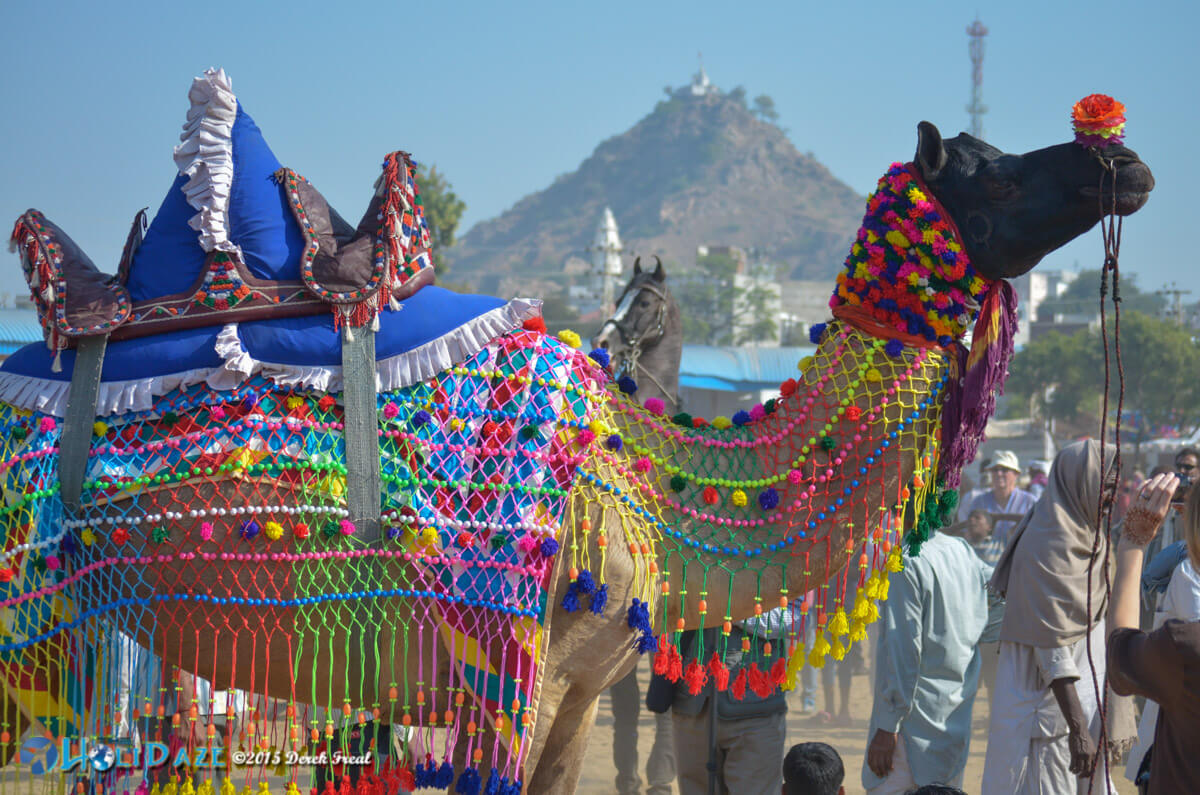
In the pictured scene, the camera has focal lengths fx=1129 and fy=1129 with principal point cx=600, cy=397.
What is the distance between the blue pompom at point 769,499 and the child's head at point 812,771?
1208 millimetres

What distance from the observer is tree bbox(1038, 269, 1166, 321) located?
2894 inches

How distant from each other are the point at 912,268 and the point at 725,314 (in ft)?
242

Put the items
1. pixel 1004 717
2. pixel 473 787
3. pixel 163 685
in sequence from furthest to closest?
pixel 1004 717 < pixel 163 685 < pixel 473 787

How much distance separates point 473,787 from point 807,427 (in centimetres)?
145

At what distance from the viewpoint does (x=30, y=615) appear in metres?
3.39

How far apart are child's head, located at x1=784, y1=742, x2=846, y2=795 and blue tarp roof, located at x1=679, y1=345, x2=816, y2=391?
17.6 meters

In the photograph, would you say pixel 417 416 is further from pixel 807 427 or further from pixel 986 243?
pixel 986 243

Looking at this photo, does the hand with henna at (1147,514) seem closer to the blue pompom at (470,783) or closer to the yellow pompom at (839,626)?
the yellow pompom at (839,626)

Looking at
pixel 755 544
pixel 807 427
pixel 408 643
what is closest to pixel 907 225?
pixel 807 427

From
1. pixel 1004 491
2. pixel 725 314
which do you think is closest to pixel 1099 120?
pixel 1004 491

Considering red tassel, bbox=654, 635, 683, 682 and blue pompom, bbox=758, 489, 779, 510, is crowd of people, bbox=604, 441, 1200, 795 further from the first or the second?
blue pompom, bbox=758, 489, 779, 510

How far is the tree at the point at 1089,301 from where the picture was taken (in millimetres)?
73500

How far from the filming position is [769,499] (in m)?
3.39

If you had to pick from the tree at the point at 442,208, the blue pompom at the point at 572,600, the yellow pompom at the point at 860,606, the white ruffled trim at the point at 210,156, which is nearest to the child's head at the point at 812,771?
the yellow pompom at the point at 860,606
